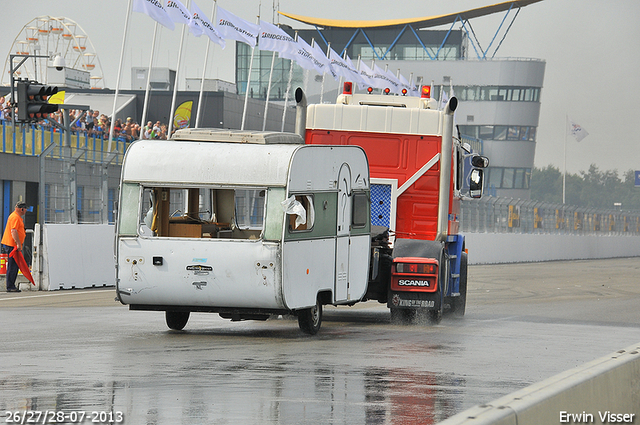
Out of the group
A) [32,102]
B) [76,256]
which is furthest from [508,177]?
[76,256]

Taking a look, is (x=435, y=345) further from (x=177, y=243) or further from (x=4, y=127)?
(x=4, y=127)

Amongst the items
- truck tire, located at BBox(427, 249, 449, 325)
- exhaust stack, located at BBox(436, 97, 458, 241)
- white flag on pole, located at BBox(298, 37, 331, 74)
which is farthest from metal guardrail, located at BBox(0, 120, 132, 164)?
truck tire, located at BBox(427, 249, 449, 325)

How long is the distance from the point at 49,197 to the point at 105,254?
2.12m

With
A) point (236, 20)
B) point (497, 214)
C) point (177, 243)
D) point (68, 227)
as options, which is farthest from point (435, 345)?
point (497, 214)

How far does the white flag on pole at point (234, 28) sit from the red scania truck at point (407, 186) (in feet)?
63.4

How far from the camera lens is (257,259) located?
12977 mm

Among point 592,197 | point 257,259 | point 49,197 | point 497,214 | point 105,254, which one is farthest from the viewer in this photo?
point 592,197

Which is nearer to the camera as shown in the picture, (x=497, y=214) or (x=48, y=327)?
(x=48, y=327)

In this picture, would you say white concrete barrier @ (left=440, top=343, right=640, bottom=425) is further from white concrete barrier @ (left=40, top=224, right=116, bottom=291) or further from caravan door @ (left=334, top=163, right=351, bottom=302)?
white concrete barrier @ (left=40, top=224, right=116, bottom=291)

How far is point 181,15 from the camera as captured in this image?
32.8 meters

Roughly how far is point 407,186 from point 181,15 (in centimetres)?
1805

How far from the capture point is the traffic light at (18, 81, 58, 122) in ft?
84.3

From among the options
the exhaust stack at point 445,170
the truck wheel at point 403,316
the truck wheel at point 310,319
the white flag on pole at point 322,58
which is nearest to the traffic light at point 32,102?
the exhaust stack at point 445,170

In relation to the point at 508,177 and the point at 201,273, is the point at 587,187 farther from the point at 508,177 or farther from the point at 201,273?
the point at 201,273
